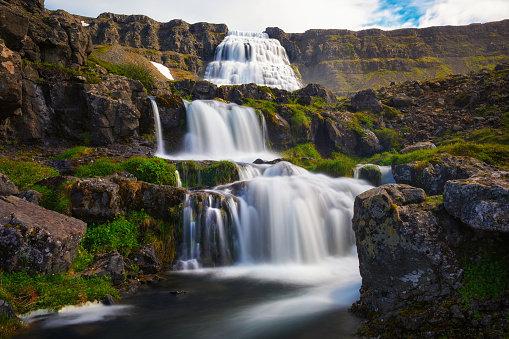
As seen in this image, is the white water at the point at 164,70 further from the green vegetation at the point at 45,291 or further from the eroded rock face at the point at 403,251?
the eroded rock face at the point at 403,251

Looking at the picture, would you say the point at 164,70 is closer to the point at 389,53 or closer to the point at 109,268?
the point at 109,268

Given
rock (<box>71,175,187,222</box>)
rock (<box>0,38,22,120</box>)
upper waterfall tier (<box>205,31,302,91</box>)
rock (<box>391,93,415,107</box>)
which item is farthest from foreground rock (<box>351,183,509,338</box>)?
upper waterfall tier (<box>205,31,302,91</box>)

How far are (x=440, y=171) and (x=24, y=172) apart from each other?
16.9m

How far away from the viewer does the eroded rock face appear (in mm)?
4875

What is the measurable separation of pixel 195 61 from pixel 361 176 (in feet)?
190

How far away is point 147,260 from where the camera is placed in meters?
8.92

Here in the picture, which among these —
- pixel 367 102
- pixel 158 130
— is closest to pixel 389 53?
pixel 367 102

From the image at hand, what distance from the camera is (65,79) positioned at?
17891mm

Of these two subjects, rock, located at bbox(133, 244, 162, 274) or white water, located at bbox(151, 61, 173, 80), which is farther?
white water, located at bbox(151, 61, 173, 80)

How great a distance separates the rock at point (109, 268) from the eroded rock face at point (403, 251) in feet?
19.1

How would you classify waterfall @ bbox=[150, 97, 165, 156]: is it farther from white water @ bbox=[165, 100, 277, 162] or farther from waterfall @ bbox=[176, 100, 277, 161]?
waterfall @ bbox=[176, 100, 277, 161]

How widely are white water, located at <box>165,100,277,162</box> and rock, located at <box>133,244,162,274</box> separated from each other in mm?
11934

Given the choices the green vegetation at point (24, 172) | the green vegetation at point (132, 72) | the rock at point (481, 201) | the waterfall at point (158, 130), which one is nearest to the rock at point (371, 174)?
the rock at point (481, 201)

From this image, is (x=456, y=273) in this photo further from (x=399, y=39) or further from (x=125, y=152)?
(x=399, y=39)
